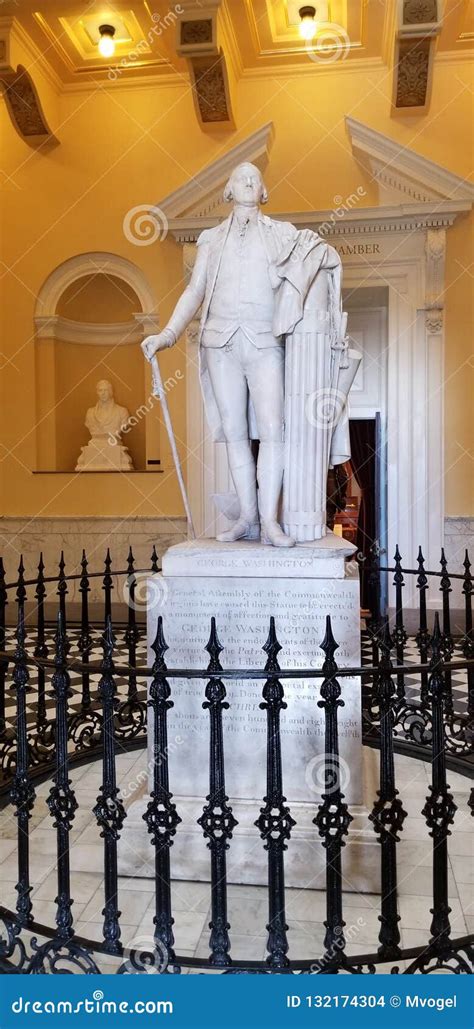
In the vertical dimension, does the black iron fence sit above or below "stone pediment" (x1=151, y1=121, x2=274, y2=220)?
below

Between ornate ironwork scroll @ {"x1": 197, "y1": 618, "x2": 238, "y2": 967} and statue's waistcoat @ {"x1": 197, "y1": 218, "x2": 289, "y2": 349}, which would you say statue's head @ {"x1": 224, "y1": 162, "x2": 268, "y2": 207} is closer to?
statue's waistcoat @ {"x1": 197, "y1": 218, "x2": 289, "y2": 349}

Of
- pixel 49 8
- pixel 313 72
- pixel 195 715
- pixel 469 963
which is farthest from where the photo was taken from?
pixel 313 72

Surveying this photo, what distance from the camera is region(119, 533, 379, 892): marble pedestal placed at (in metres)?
2.55

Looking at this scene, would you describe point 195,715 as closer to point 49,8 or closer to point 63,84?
point 49,8

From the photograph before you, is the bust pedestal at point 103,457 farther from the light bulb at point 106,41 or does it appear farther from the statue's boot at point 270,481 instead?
the statue's boot at point 270,481

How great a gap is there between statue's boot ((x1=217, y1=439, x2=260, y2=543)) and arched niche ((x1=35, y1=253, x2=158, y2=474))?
19.3ft

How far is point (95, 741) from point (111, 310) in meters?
6.99

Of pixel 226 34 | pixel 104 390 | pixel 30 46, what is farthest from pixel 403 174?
pixel 30 46

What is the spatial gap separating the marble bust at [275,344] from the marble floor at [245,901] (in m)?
1.29

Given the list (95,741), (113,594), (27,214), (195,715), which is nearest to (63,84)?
(27,214)

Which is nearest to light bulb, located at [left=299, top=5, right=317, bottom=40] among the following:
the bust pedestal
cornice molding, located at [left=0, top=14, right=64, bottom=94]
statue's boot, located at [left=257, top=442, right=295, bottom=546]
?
cornice molding, located at [left=0, top=14, right=64, bottom=94]

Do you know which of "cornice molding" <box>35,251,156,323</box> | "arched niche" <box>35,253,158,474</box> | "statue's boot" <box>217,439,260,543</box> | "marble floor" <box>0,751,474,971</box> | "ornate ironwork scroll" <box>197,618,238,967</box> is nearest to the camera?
"ornate ironwork scroll" <box>197,618,238,967</box>

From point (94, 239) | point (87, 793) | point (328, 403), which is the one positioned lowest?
point (87, 793)

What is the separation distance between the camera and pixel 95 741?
12.7 feet
